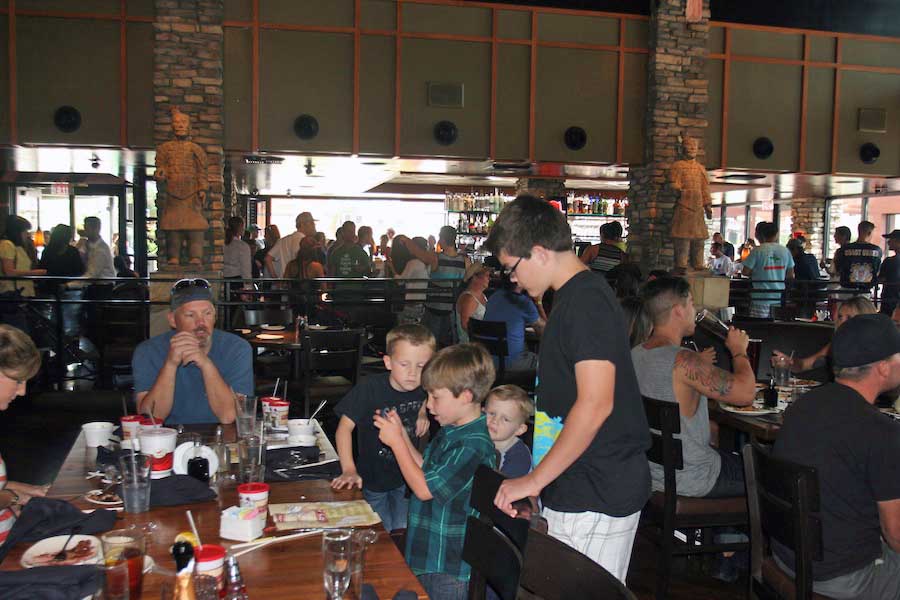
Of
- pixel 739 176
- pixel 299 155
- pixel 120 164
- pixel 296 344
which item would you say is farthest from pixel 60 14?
pixel 739 176

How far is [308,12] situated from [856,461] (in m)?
9.84

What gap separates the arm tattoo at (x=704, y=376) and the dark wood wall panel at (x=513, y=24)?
8.83 m

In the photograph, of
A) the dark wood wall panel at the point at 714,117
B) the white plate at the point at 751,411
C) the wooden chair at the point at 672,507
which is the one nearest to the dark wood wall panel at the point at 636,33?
the dark wood wall panel at the point at 714,117

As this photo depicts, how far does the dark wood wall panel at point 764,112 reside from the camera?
39.7ft

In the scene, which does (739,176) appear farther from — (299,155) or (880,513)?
(880,513)

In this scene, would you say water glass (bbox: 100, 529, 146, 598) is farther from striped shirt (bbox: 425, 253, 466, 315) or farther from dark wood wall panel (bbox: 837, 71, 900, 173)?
dark wood wall panel (bbox: 837, 71, 900, 173)

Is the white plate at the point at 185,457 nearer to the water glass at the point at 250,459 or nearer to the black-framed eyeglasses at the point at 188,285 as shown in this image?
the water glass at the point at 250,459

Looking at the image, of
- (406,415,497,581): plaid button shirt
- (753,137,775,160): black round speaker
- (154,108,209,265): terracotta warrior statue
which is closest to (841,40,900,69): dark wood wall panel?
(753,137,775,160): black round speaker

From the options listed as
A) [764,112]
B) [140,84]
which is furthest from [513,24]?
[140,84]

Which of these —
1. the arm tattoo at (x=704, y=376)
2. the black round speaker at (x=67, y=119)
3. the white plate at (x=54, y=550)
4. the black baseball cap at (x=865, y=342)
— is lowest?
the white plate at (x=54, y=550)

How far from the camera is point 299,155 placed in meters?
11.2

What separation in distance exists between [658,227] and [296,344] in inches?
260

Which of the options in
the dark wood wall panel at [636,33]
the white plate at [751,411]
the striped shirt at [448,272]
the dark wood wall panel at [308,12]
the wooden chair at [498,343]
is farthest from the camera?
the dark wood wall panel at [636,33]

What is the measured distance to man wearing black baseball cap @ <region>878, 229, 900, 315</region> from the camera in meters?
9.91
